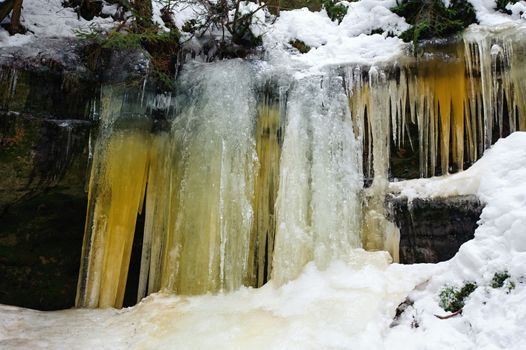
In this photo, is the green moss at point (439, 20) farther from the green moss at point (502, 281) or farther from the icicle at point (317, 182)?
the green moss at point (502, 281)

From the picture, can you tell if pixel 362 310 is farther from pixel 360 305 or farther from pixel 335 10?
pixel 335 10

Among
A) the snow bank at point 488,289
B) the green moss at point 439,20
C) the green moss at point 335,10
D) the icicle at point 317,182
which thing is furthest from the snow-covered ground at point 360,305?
the green moss at point 335,10

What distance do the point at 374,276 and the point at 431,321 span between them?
1.46m

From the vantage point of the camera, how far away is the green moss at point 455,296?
11.2 feet

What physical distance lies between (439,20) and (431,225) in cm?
298

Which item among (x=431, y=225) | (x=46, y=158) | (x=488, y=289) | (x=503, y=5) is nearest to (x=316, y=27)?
(x=503, y=5)

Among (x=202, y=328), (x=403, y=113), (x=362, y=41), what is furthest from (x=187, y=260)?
(x=362, y=41)

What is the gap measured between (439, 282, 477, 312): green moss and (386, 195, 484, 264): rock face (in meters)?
1.89

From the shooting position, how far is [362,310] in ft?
13.6

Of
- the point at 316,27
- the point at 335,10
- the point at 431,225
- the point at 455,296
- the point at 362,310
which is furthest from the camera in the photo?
the point at 335,10

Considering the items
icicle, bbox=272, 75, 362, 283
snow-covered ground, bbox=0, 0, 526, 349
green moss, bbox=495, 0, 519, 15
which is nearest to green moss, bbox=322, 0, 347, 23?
snow-covered ground, bbox=0, 0, 526, 349

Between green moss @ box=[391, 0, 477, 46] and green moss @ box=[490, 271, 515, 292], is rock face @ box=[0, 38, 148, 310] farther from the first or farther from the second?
green moss @ box=[490, 271, 515, 292]

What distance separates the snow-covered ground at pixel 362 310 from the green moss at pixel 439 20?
205 cm

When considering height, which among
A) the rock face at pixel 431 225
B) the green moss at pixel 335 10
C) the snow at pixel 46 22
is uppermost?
the green moss at pixel 335 10
